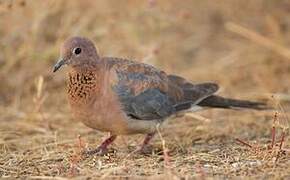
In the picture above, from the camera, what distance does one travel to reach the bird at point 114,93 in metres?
4.38

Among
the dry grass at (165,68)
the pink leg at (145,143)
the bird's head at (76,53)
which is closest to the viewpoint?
the dry grass at (165,68)

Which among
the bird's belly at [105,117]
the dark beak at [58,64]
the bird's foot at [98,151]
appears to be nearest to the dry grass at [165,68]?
the bird's foot at [98,151]

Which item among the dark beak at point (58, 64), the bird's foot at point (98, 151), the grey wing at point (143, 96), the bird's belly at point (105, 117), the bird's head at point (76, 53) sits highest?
the bird's head at point (76, 53)

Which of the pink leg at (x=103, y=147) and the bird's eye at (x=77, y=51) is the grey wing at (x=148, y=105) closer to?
the pink leg at (x=103, y=147)

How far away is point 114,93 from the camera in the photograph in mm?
4445

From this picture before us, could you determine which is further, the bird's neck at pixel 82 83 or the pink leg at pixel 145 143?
the pink leg at pixel 145 143

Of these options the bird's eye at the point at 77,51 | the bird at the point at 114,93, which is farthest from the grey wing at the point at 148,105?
the bird's eye at the point at 77,51

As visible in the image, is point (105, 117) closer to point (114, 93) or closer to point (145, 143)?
point (114, 93)

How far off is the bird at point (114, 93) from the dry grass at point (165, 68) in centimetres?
17

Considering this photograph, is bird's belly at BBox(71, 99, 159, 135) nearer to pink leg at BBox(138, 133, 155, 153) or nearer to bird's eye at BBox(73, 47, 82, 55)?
pink leg at BBox(138, 133, 155, 153)

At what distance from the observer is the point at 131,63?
468 centimetres

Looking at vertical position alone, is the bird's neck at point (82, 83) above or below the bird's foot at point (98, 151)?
above

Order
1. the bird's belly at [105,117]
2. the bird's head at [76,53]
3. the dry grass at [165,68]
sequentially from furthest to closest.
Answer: the bird's head at [76,53] → the bird's belly at [105,117] → the dry grass at [165,68]

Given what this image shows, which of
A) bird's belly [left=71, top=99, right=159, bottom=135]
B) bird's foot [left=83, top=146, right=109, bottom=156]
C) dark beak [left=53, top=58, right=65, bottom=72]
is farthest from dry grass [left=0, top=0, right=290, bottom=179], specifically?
dark beak [left=53, top=58, right=65, bottom=72]
